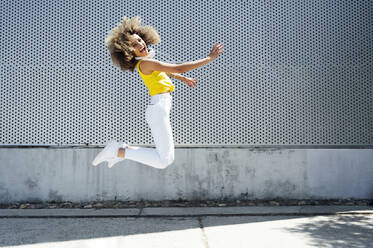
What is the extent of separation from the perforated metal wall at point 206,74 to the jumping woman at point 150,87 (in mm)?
2371

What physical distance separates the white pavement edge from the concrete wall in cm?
39

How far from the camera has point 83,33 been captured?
5.98 metres

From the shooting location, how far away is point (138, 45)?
11.4 ft

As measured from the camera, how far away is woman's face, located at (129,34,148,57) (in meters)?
3.44

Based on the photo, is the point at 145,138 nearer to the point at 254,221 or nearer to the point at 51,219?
the point at 51,219

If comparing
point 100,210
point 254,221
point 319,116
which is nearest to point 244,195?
point 254,221

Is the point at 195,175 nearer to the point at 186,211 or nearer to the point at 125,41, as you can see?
the point at 186,211

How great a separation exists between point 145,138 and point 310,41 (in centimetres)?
336

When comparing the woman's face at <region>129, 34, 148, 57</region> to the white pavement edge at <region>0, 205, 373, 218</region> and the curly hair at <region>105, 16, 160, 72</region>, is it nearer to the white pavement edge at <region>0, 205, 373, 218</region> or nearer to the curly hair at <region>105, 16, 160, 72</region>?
the curly hair at <region>105, 16, 160, 72</region>

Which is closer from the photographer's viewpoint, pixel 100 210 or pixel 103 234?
pixel 103 234

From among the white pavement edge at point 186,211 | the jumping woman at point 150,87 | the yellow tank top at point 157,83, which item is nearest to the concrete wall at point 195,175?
the white pavement edge at point 186,211

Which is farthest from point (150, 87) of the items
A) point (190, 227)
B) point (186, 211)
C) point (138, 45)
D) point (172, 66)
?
point (186, 211)

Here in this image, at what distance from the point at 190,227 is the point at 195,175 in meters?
1.51

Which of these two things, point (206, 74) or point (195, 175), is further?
point (206, 74)
